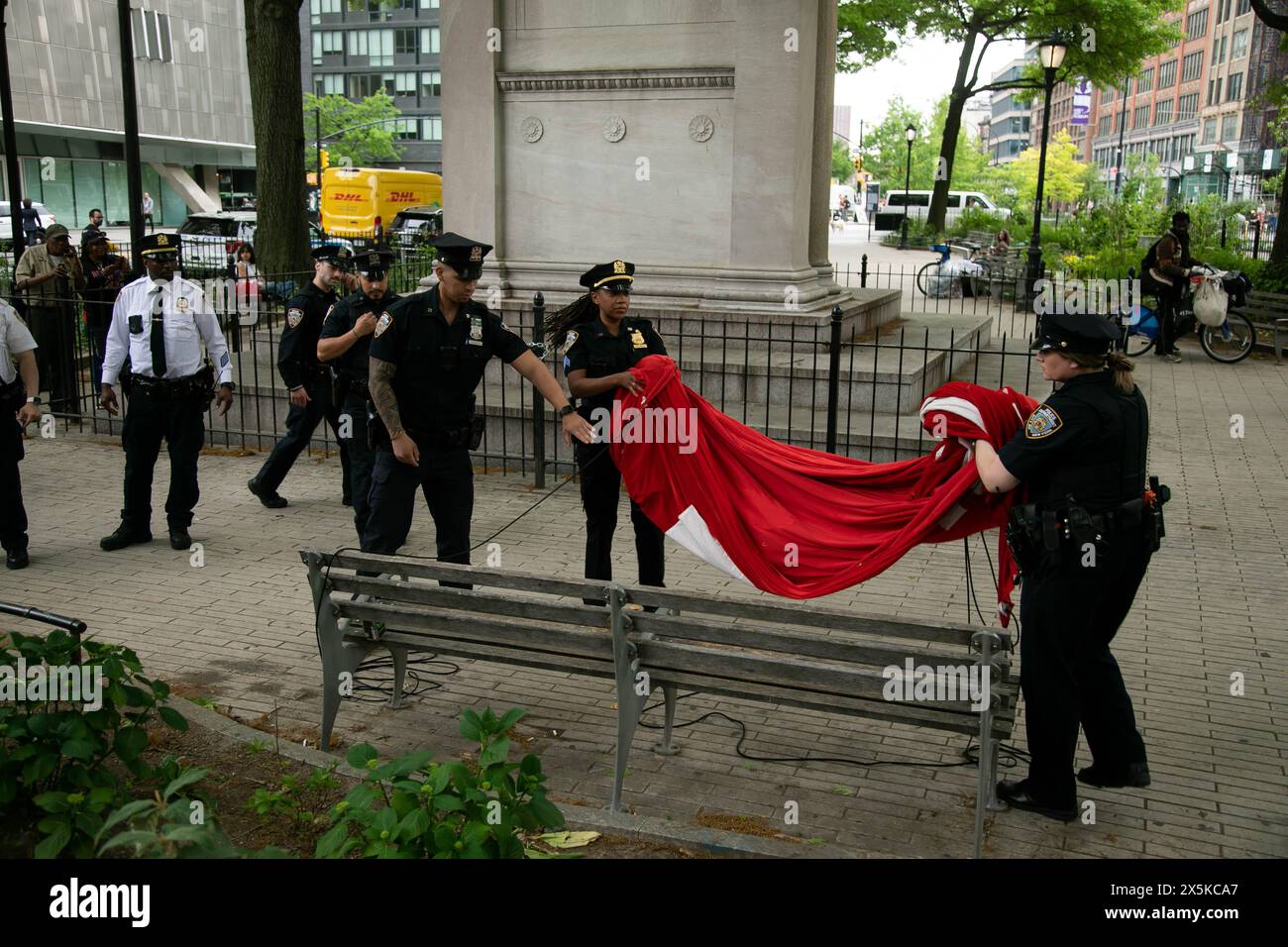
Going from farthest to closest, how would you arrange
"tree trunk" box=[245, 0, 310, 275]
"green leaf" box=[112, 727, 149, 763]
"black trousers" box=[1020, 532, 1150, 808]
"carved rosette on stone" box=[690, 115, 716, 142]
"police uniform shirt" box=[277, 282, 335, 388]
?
"tree trunk" box=[245, 0, 310, 275]
"carved rosette on stone" box=[690, 115, 716, 142]
"police uniform shirt" box=[277, 282, 335, 388]
"black trousers" box=[1020, 532, 1150, 808]
"green leaf" box=[112, 727, 149, 763]

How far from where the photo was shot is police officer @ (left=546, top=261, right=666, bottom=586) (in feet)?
22.8

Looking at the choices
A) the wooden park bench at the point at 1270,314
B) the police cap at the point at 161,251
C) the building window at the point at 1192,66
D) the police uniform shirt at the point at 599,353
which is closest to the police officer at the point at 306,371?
the police cap at the point at 161,251

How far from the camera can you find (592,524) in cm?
711

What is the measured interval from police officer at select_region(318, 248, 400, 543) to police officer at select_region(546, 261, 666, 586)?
1995 mm

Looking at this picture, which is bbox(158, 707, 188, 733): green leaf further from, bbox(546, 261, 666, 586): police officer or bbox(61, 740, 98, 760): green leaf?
bbox(546, 261, 666, 586): police officer

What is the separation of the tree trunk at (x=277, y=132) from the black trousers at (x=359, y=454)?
976 cm

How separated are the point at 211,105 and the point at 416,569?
220 feet

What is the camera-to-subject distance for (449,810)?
3705mm

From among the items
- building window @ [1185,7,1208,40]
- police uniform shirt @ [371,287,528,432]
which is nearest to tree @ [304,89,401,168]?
building window @ [1185,7,1208,40]

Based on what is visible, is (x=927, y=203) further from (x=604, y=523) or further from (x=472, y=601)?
(x=472, y=601)
